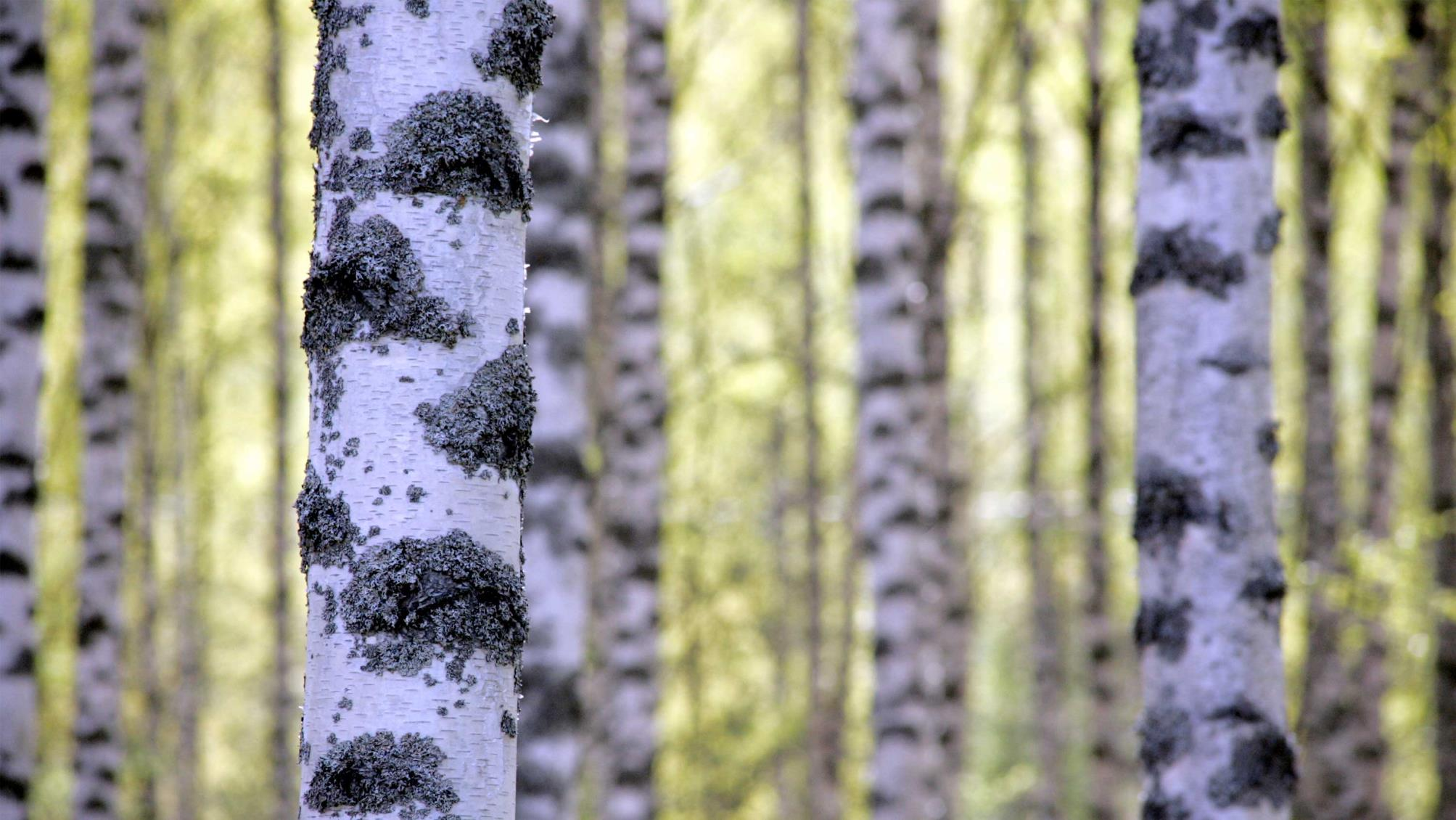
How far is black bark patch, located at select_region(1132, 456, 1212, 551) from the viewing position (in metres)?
2.99

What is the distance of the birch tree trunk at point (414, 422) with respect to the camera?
5.68 ft

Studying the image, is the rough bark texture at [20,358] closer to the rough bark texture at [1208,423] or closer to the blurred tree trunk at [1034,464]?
the rough bark texture at [1208,423]

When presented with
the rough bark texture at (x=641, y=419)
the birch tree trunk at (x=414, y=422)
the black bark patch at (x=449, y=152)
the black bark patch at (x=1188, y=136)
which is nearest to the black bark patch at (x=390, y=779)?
the birch tree trunk at (x=414, y=422)

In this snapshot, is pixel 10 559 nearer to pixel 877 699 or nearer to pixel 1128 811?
pixel 877 699

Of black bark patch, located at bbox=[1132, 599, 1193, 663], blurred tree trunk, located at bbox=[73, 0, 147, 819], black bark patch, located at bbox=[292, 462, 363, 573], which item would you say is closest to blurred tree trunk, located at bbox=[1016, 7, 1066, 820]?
blurred tree trunk, located at bbox=[73, 0, 147, 819]

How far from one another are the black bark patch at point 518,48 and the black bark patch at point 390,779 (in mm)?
948

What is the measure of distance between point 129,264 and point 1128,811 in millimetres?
16154

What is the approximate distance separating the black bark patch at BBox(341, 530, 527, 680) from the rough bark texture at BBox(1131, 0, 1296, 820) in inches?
72.7

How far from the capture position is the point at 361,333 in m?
1.79

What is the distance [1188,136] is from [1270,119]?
207 millimetres

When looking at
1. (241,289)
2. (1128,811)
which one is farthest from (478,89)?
(1128,811)

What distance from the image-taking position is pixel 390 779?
67.2 inches

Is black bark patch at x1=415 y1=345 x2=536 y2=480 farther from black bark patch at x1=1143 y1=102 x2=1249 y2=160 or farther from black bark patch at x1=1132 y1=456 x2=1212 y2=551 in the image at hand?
black bark patch at x1=1143 y1=102 x2=1249 y2=160

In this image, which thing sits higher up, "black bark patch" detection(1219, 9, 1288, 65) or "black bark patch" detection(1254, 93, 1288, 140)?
"black bark patch" detection(1219, 9, 1288, 65)
